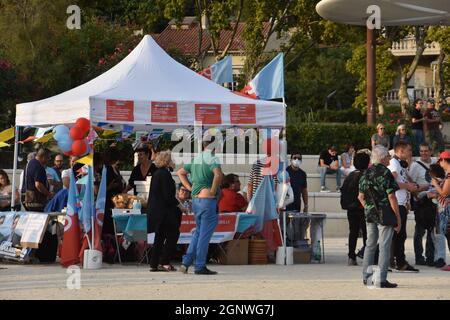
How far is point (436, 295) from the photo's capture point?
41.5ft

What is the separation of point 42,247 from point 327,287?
513 centimetres

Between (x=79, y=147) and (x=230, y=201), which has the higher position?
(x=79, y=147)

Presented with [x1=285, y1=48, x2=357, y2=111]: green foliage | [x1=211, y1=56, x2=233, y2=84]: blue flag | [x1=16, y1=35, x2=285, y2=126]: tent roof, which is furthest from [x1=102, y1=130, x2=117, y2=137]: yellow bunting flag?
[x1=285, y1=48, x2=357, y2=111]: green foliage

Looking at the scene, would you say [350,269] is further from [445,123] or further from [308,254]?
[445,123]

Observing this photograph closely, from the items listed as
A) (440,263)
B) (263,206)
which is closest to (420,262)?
(440,263)

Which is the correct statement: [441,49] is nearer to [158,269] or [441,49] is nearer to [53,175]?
[53,175]

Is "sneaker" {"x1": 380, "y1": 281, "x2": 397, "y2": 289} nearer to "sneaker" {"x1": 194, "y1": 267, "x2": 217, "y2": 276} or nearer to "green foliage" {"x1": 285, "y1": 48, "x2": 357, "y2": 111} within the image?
"sneaker" {"x1": 194, "y1": 267, "x2": 217, "y2": 276}

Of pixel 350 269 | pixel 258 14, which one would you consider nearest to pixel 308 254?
pixel 350 269

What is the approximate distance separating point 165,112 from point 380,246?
4.58 m

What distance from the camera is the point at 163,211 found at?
14.8 meters

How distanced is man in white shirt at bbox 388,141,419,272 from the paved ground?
13.9 inches

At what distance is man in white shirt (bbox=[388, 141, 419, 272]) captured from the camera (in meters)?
15.4

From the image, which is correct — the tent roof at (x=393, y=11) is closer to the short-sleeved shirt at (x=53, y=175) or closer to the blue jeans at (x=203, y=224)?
the short-sleeved shirt at (x=53, y=175)

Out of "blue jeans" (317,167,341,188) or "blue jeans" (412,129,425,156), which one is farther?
"blue jeans" (412,129,425,156)
